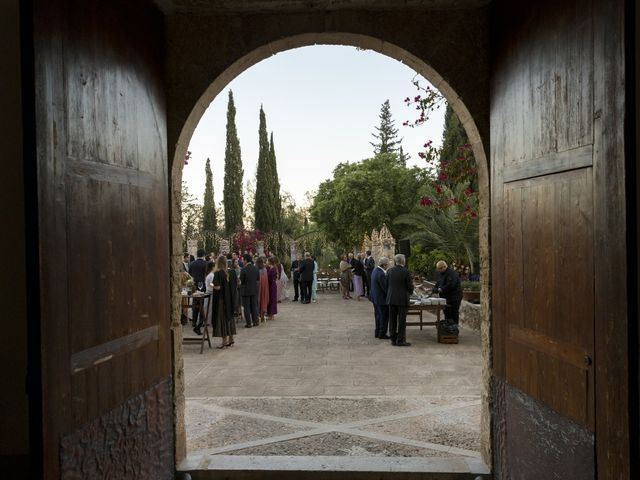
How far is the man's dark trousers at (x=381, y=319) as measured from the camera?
9.91m

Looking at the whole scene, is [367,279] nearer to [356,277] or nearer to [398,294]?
[356,277]

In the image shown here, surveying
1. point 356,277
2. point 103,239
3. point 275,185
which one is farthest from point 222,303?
point 275,185

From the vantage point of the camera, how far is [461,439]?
14.4 ft

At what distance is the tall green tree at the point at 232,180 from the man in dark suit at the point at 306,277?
1704cm

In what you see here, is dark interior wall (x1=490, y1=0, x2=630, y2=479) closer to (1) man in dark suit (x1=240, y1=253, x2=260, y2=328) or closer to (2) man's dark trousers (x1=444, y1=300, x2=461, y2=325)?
(2) man's dark trousers (x1=444, y1=300, x2=461, y2=325)

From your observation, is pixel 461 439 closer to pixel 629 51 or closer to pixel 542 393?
pixel 542 393

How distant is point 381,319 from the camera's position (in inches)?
392

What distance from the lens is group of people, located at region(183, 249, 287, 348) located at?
29.7 ft

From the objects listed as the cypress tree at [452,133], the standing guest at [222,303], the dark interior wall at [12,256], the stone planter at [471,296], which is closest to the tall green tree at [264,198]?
the cypress tree at [452,133]

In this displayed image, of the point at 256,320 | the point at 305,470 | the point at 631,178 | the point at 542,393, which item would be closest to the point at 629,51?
the point at 631,178

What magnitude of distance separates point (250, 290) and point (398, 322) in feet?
12.4

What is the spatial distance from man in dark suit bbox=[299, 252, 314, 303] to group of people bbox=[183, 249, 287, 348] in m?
2.07

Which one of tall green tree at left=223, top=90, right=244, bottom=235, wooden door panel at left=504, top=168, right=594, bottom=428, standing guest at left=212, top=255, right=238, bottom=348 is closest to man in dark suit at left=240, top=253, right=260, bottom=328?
standing guest at left=212, top=255, right=238, bottom=348

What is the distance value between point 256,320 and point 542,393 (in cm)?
951
